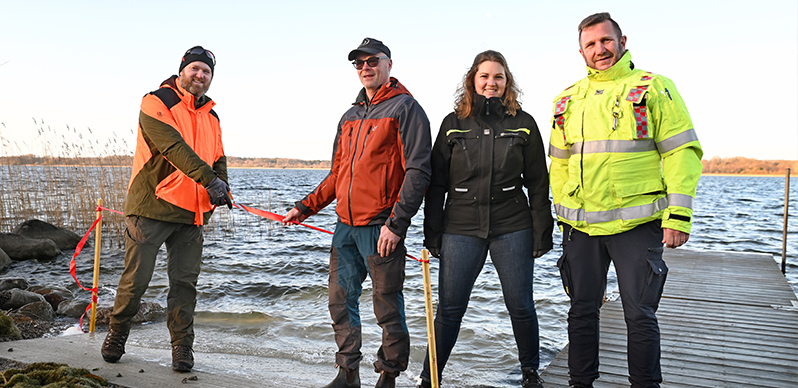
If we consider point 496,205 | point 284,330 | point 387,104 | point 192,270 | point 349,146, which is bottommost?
point 284,330

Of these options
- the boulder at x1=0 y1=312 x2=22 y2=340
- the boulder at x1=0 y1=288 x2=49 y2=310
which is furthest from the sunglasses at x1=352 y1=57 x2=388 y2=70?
the boulder at x1=0 y1=288 x2=49 y2=310

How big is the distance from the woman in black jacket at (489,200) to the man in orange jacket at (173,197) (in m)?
1.28

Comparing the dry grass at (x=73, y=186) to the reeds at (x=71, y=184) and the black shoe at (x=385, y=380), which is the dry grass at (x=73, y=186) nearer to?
the reeds at (x=71, y=184)

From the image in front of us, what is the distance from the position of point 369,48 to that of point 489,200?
99 centimetres

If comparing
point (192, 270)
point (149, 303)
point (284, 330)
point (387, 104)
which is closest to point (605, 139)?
point (387, 104)

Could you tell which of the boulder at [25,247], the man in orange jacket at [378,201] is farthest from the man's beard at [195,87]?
the boulder at [25,247]

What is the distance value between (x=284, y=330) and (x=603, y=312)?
3.17 meters

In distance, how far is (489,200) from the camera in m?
2.61

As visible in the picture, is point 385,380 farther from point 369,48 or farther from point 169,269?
point 369,48

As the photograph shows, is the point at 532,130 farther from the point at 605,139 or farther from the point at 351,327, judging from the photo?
the point at 351,327

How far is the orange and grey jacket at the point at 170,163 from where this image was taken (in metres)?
2.93

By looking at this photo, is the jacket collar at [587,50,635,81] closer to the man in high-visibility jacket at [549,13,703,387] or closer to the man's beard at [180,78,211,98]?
the man in high-visibility jacket at [549,13,703,387]

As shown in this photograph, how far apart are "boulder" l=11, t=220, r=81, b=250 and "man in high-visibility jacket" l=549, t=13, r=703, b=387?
11.1m

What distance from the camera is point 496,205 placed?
263cm
